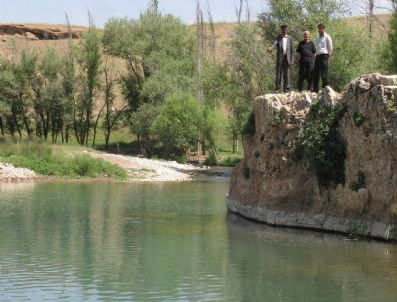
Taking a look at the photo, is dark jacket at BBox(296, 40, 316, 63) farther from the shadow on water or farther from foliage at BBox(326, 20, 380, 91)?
foliage at BBox(326, 20, 380, 91)

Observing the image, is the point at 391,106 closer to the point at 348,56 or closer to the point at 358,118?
the point at 358,118

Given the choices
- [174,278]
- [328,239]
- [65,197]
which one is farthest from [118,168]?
[174,278]

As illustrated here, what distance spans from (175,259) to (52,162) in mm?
31334

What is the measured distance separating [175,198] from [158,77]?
107 ft

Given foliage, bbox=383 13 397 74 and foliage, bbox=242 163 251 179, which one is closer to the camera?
foliage, bbox=242 163 251 179

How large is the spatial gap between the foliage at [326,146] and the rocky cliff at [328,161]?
0.10 ft

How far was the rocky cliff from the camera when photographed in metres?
22.1

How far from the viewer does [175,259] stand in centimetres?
2033

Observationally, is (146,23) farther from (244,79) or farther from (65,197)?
(65,197)

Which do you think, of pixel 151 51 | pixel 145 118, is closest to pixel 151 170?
pixel 145 118

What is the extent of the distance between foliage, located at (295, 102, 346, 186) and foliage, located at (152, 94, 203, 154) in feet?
119

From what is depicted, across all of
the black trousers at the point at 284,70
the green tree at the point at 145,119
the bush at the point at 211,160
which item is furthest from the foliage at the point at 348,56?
the green tree at the point at 145,119

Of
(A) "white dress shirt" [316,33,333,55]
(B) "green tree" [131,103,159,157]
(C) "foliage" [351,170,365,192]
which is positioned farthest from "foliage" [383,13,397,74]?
(C) "foliage" [351,170,365,192]

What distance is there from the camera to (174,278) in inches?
709
